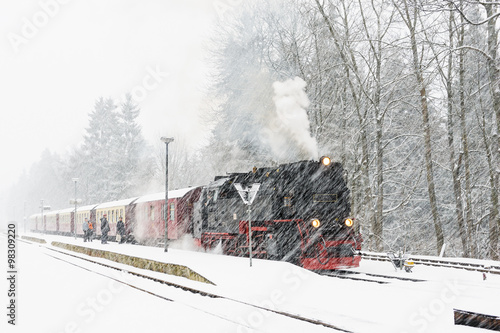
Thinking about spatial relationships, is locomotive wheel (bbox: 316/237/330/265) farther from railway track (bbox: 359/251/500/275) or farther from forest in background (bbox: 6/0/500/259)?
forest in background (bbox: 6/0/500/259)

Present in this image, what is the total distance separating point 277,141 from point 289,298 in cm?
1089

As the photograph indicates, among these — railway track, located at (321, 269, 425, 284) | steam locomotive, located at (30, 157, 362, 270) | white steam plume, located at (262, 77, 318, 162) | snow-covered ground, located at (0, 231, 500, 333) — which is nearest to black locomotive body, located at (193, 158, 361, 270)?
steam locomotive, located at (30, 157, 362, 270)

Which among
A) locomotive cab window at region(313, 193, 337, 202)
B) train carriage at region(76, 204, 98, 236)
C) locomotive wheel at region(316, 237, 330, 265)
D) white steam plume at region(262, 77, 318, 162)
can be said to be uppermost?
white steam plume at region(262, 77, 318, 162)

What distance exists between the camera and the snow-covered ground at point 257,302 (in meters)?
6.67

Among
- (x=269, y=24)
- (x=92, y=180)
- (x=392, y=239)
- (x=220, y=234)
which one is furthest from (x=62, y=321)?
(x=92, y=180)

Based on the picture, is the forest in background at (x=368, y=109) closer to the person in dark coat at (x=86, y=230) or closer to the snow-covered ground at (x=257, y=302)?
the person in dark coat at (x=86, y=230)

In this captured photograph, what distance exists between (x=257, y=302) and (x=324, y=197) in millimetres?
4758

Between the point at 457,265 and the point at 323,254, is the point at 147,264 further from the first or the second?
the point at 457,265

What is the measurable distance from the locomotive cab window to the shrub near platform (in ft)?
12.1

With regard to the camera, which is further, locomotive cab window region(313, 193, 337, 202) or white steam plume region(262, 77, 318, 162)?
white steam plume region(262, 77, 318, 162)

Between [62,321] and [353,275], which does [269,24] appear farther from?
[62,321]

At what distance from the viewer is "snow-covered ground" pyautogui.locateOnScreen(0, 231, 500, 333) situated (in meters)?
6.67

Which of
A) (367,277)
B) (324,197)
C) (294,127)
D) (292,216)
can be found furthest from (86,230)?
(367,277)

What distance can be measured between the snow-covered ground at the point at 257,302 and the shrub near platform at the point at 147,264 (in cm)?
17
